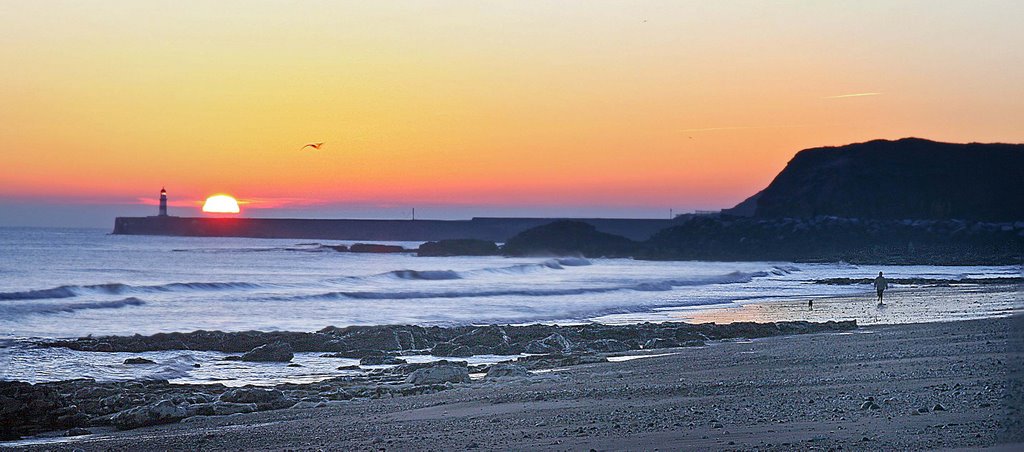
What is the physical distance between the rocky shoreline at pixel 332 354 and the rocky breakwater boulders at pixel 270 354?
2cm

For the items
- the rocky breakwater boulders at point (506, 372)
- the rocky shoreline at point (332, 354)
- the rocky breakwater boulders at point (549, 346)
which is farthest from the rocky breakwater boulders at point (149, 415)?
the rocky breakwater boulders at point (549, 346)

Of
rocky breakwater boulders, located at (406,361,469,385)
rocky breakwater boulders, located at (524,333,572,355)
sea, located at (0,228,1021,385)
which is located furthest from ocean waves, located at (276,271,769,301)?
rocky breakwater boulders, located at (406,361,469,385)

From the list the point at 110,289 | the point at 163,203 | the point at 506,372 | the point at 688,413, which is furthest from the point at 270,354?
the point at 163,203

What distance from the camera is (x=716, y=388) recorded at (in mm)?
10164

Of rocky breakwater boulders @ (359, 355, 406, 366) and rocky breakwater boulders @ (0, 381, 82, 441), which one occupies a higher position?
rocky breakwater boulders @ (0, 381, 82, 441)

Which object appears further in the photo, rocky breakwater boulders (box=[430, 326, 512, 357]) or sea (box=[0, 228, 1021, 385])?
rocky breakwater boulders (box=[430, 326, 512, 357])

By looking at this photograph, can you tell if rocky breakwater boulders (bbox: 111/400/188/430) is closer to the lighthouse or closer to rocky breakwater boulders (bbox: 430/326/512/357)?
rocky breakwater boulders (bbox: 430/326/512/357)

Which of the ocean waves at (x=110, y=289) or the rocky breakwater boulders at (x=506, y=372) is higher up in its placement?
the rocky breakwater boulders at (x=506, y=372)

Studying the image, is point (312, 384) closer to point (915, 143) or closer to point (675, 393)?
point (675, 393)

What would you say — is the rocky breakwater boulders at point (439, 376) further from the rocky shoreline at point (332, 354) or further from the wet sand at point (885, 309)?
the wet sand at point (885, 309)

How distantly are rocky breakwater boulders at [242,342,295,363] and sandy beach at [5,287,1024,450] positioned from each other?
14.9 ft

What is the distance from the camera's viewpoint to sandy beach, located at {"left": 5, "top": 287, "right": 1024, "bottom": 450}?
273 inches

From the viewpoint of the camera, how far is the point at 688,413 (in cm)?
843

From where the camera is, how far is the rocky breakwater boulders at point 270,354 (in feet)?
50.5
